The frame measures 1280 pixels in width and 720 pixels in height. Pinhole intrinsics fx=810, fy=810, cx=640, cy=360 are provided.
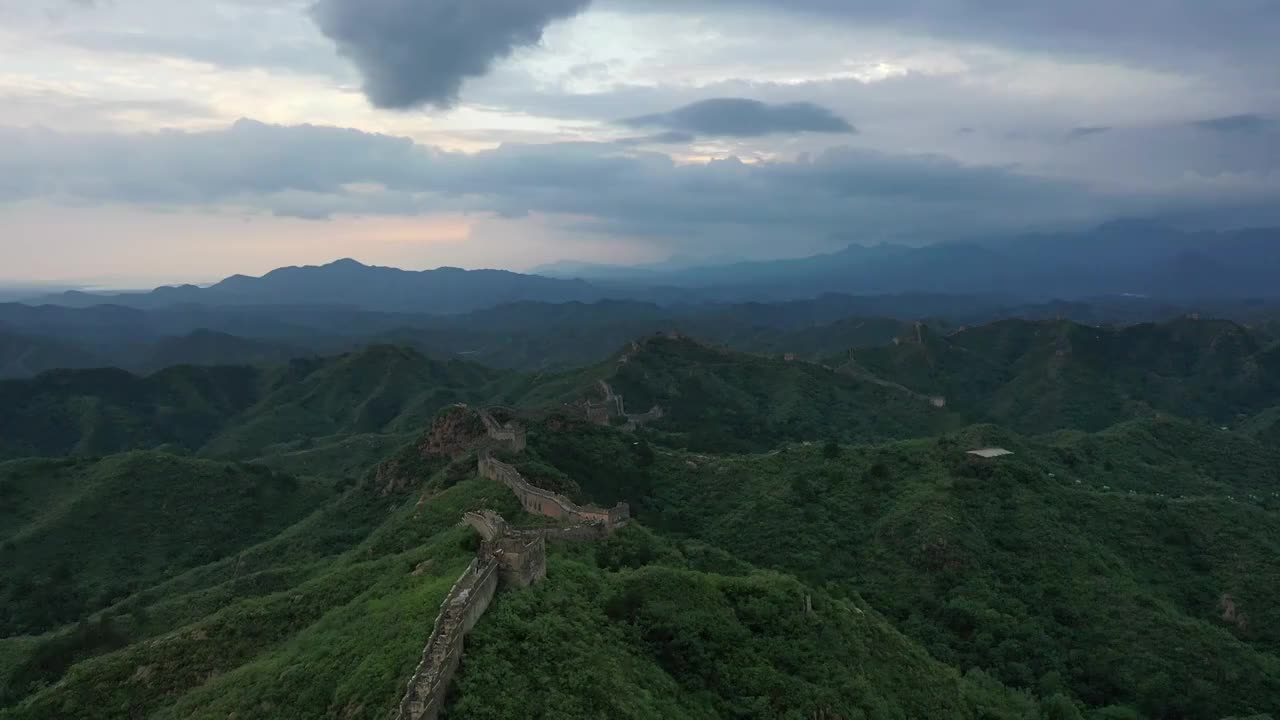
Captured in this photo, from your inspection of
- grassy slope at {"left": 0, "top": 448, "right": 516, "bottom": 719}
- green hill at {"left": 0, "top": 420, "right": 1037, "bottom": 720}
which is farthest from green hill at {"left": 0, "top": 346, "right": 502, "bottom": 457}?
green hill at {"left": 0, "top": 420, "right": 1037, "bottom": 720}

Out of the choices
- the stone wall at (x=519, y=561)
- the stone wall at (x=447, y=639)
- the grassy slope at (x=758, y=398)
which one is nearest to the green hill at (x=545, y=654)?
the stone wall at (x=447, y=639)

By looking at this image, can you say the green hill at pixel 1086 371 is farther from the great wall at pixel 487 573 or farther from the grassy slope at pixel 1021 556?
the great wall at pixel 487 573

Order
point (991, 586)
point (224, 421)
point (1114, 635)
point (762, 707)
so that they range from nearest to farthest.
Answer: point (762, 707) → point (1114, 635) → point (991, 586) → point (224, 421)

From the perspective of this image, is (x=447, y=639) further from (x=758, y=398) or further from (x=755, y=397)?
(x=755, y=397)

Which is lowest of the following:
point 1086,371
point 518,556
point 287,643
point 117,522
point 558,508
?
point 1086,371

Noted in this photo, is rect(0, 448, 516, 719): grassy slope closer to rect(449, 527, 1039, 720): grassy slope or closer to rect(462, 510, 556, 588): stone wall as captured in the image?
rect(462, 510, 556, 588): stone wall

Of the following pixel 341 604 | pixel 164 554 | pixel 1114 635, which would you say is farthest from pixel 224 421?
pixel 1114 635

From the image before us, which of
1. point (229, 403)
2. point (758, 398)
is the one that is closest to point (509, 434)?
point (758, 398)

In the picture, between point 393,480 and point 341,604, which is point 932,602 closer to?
point 341,604
